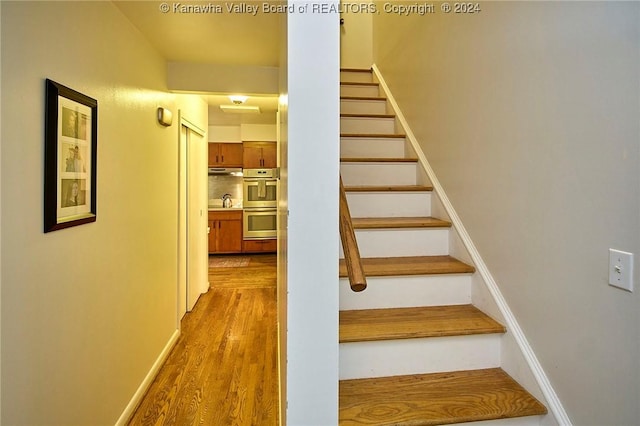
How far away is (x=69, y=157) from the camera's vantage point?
1459 millimetres

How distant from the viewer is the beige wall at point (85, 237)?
3.81 feet

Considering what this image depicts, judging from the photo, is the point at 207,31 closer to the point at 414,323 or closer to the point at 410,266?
the point at 410,266

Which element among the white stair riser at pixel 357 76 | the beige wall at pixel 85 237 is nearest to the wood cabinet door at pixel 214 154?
the white stair riser at pixel 357 76

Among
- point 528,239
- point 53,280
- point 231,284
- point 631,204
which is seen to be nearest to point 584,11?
point 631,204

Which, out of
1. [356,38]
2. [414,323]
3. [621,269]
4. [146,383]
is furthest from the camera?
[356,38]

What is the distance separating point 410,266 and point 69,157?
5.55 ft

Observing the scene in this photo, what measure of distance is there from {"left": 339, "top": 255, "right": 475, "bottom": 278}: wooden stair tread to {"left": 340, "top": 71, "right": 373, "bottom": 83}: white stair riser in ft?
7.80

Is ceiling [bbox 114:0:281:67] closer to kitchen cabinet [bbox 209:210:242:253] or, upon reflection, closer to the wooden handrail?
the wooden handrail

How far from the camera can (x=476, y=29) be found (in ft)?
5.82

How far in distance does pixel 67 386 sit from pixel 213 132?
224 inches

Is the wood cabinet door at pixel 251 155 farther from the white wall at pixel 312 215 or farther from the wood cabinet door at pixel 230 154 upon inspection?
the white wall at pixel 312 215

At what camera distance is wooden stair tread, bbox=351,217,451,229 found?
76.8 inches

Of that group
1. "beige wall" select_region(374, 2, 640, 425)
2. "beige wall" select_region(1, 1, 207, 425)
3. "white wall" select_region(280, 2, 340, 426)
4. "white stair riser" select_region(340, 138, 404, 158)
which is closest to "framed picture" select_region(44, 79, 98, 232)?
"beige wall" select_region(1, 1, 207, 425)

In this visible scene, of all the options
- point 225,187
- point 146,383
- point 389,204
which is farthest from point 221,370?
point 225,187
